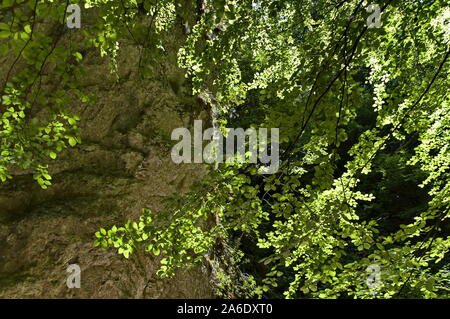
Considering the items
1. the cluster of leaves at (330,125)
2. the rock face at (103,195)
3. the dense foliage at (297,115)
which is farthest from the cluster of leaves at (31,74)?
the rock face at (103,195)

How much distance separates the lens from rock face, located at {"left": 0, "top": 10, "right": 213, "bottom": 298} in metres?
4.75

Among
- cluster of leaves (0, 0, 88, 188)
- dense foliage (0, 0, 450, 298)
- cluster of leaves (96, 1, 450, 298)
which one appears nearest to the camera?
cluster of leaves (0, 0, 88, 188)

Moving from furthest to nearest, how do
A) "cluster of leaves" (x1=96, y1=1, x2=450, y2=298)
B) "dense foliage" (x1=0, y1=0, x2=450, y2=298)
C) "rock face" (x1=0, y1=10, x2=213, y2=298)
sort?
1. "rock face" (x1=0, y1=10, x2=213, y2=298)
2. "cluster of leaves" (x1=96, y1=1, x2=450, y2=298)
3. "dense foliage" (x1=0, y1=0, x2=450, y2=298)

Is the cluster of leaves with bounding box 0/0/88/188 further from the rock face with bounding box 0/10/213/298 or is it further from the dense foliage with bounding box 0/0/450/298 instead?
the rock face with bounding box 0/10/213/298

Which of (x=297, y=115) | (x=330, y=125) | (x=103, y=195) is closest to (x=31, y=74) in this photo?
(x=297, y=115)

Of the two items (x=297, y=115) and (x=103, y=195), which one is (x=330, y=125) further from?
(x=103, y=195)

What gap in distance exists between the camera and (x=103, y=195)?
17.5ft

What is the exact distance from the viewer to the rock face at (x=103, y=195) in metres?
4.75

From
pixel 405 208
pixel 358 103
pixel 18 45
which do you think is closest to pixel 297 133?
pixel 358 103

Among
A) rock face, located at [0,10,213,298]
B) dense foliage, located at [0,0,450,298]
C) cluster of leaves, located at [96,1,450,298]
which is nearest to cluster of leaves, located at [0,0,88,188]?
dense foliage, located at [0,0,450,298]

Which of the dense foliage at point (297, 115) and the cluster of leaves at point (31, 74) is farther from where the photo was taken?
the dense foliage at point (297, 115)

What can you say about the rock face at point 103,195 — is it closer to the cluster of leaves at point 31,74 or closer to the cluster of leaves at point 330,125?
the cluster of leaves at point 330,125

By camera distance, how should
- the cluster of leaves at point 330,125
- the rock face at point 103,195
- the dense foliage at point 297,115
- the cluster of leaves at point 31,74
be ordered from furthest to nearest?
the rock face at point 103,195 → the cluster of leaves at point 330,125 → the dense foliage at point 297,115 → the cluster of leaves at point 31,74

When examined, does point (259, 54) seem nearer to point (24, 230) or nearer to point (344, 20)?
point (344, 20)
